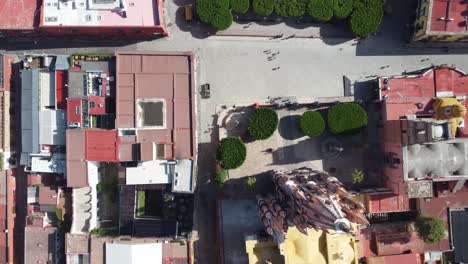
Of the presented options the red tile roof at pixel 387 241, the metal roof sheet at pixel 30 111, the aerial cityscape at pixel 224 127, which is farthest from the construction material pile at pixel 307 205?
the metal roof sheet at pixel 30 111

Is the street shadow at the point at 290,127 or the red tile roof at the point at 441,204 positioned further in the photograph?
the street shadow at the point at 290,127

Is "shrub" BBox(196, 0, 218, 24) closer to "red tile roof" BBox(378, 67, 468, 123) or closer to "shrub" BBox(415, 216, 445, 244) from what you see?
"red tile roof" BBox(378, 67, 468, 123)

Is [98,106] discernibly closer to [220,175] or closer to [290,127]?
[220,175]

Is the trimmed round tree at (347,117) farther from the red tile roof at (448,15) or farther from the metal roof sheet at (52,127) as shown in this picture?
the metal roof sheet at (52,127)

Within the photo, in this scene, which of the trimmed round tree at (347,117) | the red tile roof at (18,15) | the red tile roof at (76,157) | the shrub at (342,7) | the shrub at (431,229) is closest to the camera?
the red tile roof at (76,157)

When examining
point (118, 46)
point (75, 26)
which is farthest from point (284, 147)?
point (75, 26)

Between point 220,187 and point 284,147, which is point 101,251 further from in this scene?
point 284,147

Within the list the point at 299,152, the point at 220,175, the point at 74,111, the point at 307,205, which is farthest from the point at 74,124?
the point at 307,205
